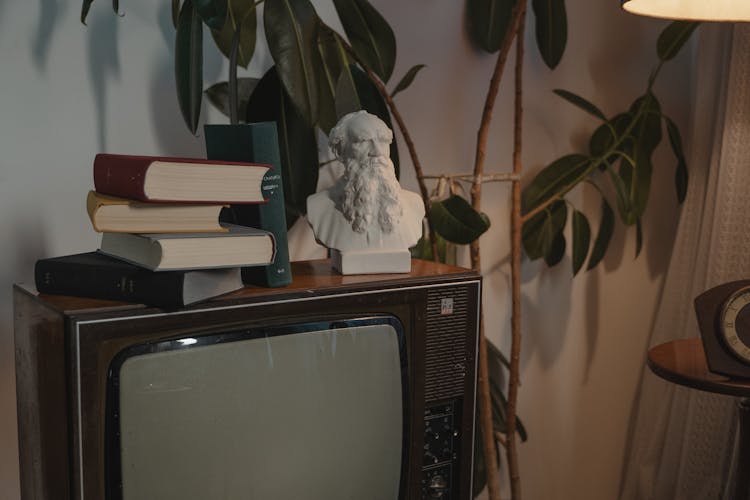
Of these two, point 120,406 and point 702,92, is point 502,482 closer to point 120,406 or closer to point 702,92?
point 702,92

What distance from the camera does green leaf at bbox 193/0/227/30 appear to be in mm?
1213

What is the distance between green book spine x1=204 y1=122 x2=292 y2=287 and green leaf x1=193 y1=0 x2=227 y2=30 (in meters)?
0.16

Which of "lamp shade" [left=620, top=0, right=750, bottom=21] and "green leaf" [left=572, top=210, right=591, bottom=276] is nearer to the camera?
"lamp shade" [left=620, top=0, right=750, bottom=21]

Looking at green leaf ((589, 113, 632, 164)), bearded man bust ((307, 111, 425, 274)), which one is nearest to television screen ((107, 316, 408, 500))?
bearded man bust ((307, 111, 425, 274))

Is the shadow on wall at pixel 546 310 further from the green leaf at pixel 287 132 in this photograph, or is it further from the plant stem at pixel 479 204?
the green leaf at pixel 287 132

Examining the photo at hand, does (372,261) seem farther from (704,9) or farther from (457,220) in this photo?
(704,9)

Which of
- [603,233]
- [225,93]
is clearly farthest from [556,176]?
[225,93]

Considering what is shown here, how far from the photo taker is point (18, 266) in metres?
1.43

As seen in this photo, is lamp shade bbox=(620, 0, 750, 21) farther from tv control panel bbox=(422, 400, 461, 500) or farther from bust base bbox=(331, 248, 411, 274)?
tv control panel bbox=(422, 400, 461, 500)

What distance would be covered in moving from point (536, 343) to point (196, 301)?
4.27ft

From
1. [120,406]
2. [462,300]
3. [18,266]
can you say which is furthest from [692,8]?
[18,266]

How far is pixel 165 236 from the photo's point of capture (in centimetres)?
106

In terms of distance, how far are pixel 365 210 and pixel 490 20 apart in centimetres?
77

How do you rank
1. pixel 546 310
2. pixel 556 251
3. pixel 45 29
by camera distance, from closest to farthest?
pixel 45 29 → pixel 556 251 → pixel 546 310
